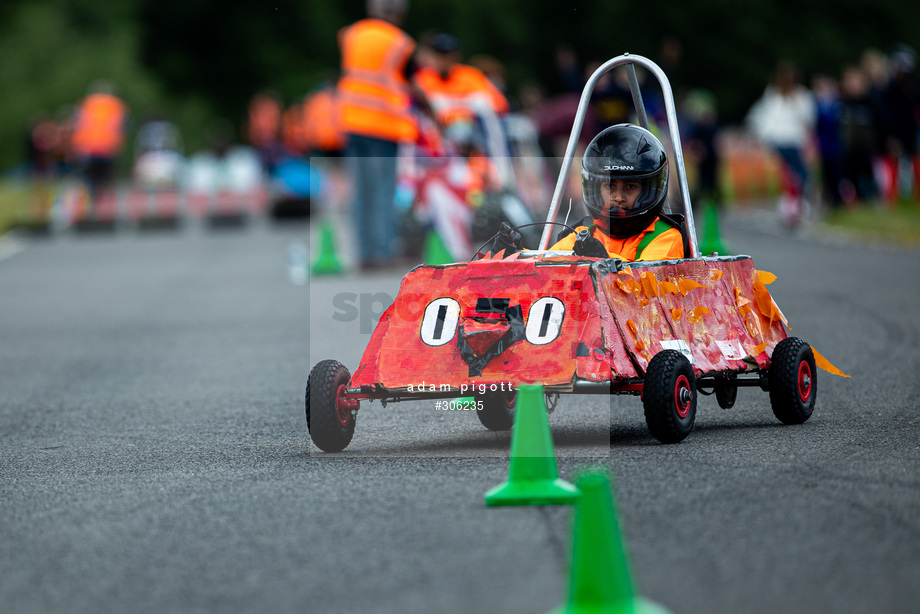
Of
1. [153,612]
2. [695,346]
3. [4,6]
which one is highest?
[4,6]

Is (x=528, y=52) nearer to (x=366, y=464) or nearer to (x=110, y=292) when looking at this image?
(x=110, y=292)

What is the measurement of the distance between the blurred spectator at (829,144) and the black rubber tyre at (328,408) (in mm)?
17118

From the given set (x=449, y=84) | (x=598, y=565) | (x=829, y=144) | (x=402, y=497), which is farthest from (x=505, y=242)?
(x=829, y=144)

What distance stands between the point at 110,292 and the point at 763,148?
17.9 m

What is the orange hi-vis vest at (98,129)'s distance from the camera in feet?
90.1

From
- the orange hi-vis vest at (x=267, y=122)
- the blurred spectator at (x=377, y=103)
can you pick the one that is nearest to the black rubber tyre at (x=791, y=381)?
the blurred spectator at (x=377, y=103)

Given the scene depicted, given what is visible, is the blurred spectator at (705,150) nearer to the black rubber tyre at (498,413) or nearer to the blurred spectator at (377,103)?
the blurred spectator at (377,103)

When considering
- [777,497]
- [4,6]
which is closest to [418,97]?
[777,497]

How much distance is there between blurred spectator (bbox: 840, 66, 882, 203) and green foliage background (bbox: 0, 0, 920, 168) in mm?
25136

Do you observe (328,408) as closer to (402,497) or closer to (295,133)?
(402,497)

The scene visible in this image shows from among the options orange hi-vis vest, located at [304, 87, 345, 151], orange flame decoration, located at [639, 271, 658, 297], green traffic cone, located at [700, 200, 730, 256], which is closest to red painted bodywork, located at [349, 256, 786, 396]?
orange flame decoration, located at [639, 271, 658, 297]

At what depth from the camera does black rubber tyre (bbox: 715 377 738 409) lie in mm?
6719

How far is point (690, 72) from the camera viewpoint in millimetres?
54062

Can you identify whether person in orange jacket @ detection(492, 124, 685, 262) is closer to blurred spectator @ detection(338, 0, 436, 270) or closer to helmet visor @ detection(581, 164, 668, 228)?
helmet visor @ detection(581, 164, 668, 228)
